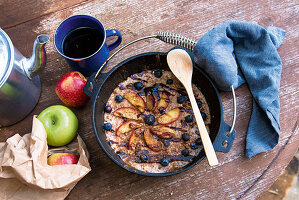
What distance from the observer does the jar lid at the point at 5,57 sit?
958 millimetres

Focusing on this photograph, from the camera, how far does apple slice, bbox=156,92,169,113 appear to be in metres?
1.17

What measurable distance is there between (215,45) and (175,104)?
1.00 feet

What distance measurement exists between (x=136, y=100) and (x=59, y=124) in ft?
1.13

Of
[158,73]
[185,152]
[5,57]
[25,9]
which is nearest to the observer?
[5,57]

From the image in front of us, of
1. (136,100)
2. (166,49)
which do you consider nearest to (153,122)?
(136,100)

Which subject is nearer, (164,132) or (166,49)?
(164,132)

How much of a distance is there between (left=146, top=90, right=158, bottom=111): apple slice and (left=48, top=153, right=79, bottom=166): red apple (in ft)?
1.27

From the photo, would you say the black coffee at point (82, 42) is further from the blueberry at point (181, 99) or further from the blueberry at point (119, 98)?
the blueberry at point (181, 99)

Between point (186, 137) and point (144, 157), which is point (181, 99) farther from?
point (144, 157)

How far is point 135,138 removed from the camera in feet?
3.75

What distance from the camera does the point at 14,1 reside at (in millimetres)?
1361

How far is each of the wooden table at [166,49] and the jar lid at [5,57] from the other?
11.1 inches

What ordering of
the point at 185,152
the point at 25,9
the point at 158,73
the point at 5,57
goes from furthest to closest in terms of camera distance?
1. the point at 25,9
2. the point at 158,73
3. the point at 185,152
4. the point at 5,57

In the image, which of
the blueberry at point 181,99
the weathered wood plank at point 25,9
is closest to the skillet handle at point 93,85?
the blueberry at point 181,99
